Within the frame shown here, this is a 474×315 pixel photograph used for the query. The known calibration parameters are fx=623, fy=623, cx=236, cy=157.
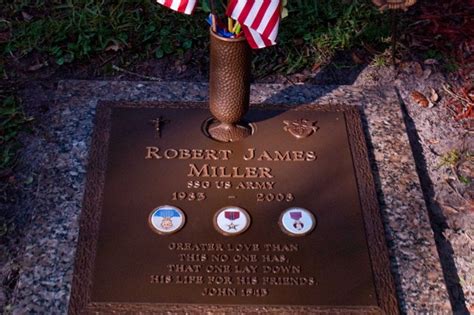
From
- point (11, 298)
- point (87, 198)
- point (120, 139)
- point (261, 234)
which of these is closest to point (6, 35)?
point (120, 139)

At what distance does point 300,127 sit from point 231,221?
2.04 ft

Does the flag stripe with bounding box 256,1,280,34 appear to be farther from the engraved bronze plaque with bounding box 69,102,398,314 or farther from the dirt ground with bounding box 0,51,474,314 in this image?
the dirt ground with bounding box 0,51,474,314

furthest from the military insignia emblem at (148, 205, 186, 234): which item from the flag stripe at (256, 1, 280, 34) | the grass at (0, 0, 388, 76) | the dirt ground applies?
the grass at (0, 0, 388, 76)

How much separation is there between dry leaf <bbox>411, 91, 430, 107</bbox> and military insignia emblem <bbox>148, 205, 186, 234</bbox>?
148 centimetres

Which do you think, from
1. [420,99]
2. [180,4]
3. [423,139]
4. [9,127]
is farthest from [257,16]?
[9,127]

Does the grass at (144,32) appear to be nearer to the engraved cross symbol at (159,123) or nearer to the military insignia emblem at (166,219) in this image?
the engraved cross symbol at (159,123)

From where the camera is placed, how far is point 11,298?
7.72ft

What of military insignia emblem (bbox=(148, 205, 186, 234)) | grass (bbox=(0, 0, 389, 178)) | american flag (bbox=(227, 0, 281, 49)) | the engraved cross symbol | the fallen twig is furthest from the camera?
grass (bbox=(0, 0, 389, 178))

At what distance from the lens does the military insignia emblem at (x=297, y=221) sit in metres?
2.40

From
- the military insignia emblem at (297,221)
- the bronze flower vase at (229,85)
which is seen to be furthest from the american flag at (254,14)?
the military insignia emblem at (297,221)

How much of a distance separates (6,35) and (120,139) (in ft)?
4.41

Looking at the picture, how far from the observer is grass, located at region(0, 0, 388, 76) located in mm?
3504

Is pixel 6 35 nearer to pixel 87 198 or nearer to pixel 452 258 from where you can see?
pixel 87 198

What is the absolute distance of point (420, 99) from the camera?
3225mm
